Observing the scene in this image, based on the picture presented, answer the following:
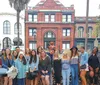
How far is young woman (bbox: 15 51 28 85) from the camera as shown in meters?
11.8

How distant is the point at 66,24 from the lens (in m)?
59.8

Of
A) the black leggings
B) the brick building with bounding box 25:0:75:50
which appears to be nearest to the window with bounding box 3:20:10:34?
the brick building with bounding box 25:0:75:50

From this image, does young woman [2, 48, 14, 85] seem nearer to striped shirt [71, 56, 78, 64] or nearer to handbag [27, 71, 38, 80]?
handbag [27, 71, 38, 80]

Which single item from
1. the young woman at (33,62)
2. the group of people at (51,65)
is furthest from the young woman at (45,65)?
the young woman at (33,62)

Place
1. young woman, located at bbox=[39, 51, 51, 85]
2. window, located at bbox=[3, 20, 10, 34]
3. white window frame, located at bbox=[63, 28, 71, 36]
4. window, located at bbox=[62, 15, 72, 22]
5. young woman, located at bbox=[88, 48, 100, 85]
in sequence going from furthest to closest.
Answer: window, located at bbox=[3, 20, 10, 34]
window, located at bbox=[62, 15, 72, 22]
white window frame, located at bbox=[63, 28, 71, 36]
young woman, located at bbox=[88, 48, 100, 85]
young woman, located at bbox=[39, 51, 51, 85]

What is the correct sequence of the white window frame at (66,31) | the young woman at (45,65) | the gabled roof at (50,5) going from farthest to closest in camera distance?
1. the gabled roof at (50,5)
2. the white window frame at (66,31)
3. the young woman at (45,65)

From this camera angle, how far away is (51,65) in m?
12.0

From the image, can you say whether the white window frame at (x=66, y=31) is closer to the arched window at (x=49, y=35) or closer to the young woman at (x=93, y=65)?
the arched window at (x=49, y=35)

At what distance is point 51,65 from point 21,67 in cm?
121

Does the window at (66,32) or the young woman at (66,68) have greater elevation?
the window at (66,32)

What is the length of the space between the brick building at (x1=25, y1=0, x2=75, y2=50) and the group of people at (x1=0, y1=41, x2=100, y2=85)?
46327mm

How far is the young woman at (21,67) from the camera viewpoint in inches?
464

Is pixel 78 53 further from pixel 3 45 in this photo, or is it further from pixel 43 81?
pixel 3 45

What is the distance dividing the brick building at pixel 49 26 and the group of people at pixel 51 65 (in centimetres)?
4633
